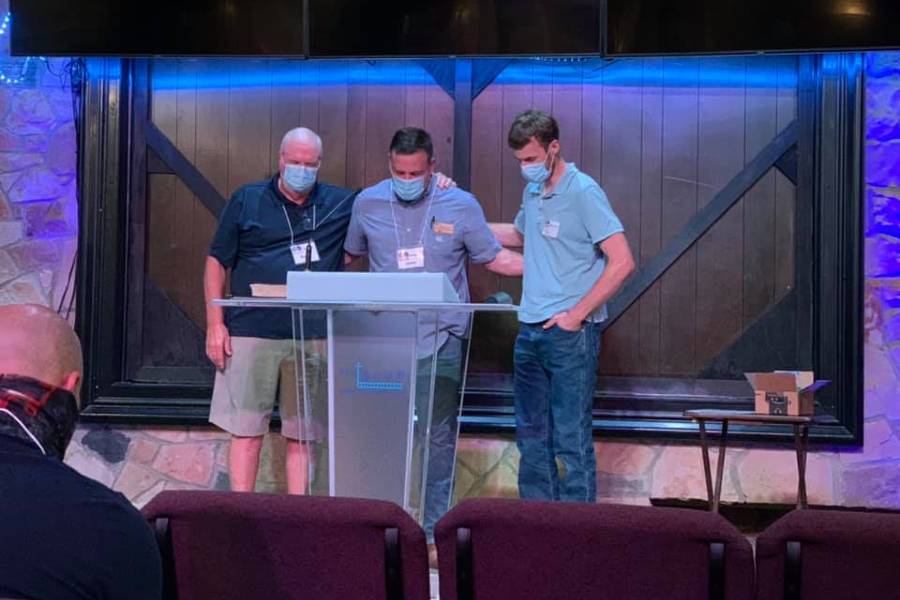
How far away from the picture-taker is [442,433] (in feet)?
11.5

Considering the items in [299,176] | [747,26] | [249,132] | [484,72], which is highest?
[747,26]

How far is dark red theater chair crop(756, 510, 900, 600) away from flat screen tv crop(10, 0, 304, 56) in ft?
12.9

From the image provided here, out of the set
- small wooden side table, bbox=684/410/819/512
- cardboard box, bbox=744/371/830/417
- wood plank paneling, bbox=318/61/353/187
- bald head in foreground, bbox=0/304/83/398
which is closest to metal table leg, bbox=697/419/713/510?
small wooden side table, bbox=684/410/819/512

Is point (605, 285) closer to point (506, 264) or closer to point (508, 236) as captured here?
point (506, 264)

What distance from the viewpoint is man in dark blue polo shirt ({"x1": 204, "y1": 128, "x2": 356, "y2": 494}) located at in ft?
14.6

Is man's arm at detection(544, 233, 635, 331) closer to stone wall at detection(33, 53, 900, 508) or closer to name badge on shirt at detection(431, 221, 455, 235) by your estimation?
name badge on shirt at detection(431, 221, 455, 235)

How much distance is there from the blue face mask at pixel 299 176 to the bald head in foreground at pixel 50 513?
269 cm

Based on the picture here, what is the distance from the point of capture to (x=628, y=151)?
524 cm

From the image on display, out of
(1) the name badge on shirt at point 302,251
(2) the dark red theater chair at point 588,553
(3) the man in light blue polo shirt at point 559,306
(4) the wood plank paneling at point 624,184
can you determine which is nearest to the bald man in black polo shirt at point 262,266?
(1) the name badge on shirt at point 302,251

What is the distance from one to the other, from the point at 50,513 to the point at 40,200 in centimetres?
432

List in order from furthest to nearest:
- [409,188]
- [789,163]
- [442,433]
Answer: [789,163]
[409,188]
[442,433]

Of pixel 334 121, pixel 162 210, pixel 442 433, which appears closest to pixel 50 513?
pixel 442 433

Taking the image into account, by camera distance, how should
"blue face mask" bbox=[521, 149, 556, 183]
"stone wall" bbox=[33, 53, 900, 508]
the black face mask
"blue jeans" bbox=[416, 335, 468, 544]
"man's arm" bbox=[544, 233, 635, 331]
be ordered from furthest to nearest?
"stone wall" bbox=[33, 53, 900, 508] → "blue face mask" bbox=[521, 149, 556, 183] → "man's arm" bbox=[544, 233, 635, 331] → "blue jeans" bbox=[416, 335, 468, 544] → the black face mask

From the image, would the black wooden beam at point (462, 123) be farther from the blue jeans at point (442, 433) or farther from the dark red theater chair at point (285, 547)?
the dark red theater chair at point (285, 547)
